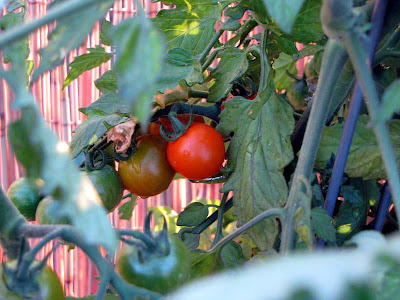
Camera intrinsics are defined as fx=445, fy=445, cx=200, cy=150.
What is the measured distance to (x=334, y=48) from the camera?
1.15 feet

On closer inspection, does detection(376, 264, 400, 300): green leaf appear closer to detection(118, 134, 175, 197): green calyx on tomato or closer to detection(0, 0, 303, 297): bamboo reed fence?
A: detection(118, 134, 175, 197): green calyx on tomato

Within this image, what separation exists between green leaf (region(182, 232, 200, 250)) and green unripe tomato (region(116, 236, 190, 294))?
10.7 inches

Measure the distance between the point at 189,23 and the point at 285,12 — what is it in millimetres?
372

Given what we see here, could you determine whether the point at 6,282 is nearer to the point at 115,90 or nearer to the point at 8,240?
the point at 8,240

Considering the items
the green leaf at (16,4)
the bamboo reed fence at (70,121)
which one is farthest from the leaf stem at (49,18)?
the bamboo reed fence at (70,121)

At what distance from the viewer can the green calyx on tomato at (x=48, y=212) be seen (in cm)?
48

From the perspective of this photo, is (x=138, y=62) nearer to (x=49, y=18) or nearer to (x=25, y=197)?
(x=49, y=18)

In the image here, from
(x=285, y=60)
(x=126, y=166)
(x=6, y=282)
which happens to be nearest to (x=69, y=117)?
(x=285, y=60)

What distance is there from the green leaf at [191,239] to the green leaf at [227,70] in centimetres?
19

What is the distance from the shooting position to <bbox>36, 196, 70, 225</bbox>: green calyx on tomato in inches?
18.9

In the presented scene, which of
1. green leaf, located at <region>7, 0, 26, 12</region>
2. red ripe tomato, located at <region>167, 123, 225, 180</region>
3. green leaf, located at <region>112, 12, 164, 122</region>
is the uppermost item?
green leaf, located at <region>7, 0, 26, 12</region>

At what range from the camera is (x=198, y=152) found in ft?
1.80

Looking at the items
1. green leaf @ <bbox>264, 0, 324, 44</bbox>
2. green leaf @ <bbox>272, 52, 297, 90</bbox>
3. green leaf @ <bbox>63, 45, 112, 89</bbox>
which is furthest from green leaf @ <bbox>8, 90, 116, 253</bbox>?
green leaf @ <bbox>272, 52, 297, 90</bbox>

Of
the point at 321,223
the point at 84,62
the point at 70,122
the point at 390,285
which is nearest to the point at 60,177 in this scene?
the point at 390,285
